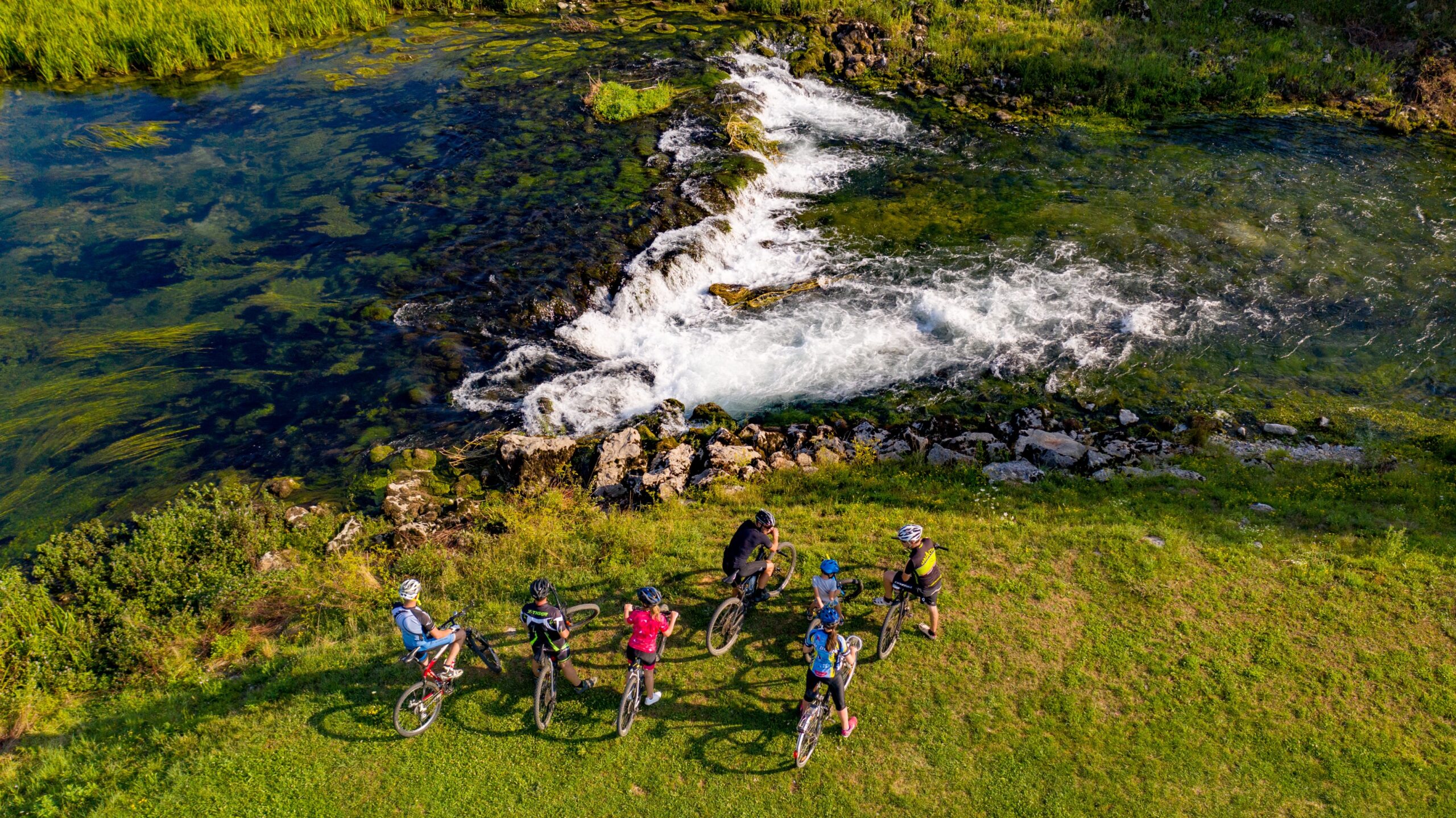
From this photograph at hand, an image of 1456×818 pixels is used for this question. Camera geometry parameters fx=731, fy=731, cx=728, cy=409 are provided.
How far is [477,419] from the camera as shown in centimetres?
1994

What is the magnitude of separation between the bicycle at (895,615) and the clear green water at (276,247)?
42.9 ft

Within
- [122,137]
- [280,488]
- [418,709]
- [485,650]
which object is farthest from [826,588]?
[122,137]

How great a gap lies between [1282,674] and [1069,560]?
3.67 meters

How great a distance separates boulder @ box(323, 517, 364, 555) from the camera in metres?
15.8

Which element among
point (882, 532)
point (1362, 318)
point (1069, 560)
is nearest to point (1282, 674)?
point (1069, 560)

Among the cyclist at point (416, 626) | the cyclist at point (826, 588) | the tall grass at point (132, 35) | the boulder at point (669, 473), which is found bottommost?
the boulder at point (669, 473)

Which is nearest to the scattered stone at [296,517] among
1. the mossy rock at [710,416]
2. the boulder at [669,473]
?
the boulder at [669,473]

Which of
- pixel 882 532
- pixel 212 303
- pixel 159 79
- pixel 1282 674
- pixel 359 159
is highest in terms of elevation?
pixel 159 79

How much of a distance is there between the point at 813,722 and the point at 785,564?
3.44m

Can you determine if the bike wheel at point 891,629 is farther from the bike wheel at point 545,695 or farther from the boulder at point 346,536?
the boulder at point 346,536

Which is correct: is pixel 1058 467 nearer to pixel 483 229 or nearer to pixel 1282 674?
pixel 1282 674

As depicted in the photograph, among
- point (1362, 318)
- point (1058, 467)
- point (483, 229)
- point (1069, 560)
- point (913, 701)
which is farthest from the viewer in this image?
point (483, 229)

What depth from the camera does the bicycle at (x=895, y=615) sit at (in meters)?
12.4

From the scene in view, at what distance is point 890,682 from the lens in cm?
1230
